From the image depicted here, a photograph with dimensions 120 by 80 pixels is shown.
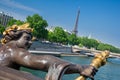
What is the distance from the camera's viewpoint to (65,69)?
1461 millimetres

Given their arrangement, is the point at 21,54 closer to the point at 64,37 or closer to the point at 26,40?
the point at 26,40

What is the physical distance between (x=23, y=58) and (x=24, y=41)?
0.24 meters

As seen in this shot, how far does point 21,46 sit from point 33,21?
5135cm

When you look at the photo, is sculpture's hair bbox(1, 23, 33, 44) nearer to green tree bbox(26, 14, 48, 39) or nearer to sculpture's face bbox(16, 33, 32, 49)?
sculpture's face bbox(16, 33, 32, 49)

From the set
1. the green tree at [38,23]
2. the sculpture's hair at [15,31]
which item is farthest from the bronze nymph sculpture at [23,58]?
the green tree at [38,23]

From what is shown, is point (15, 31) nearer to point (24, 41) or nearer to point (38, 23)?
point (24, 41)

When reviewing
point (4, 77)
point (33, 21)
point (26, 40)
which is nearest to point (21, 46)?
point (26, 40)

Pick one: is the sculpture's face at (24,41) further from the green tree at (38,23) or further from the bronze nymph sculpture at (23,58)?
the green tree at (38,23)

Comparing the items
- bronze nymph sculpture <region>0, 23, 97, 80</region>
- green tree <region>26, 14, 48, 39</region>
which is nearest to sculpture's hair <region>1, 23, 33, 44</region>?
bronze nymph sculpture <region>0, 23, 97, 80</region>

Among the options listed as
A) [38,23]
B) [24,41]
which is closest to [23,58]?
[24,41]

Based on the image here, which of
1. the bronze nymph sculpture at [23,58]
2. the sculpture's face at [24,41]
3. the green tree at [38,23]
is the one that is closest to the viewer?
the bronze nymph sculpture at [23,58]

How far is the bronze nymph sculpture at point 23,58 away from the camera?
147 centimetres

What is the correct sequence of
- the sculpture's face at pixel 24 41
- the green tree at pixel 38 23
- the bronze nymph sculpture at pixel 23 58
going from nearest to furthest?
the bronze nymph sculpture at pixel 23 58 < the sculpture's face at pixel 24 41 < the green tree at pixel 38 23

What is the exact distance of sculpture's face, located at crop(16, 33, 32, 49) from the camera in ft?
5.76
